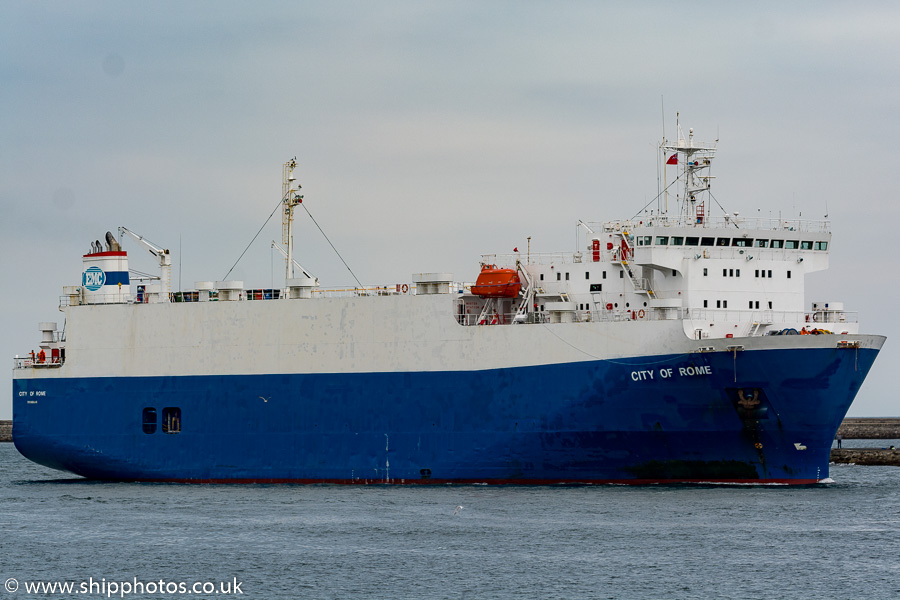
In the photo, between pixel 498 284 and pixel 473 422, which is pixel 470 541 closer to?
pixel 473 422

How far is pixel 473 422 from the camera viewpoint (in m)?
38.9

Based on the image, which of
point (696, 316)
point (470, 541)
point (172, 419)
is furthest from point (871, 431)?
point (470, 541)

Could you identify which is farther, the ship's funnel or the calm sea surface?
the ship's funnel

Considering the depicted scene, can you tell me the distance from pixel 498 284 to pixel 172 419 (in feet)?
40.9

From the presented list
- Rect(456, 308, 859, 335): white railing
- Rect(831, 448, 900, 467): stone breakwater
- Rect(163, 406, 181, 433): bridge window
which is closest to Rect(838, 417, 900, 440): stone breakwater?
Rect(831, 448, 900, 467): stone breakwater

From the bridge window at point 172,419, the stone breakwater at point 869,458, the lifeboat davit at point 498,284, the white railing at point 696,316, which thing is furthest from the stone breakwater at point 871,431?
the bridge window at point 172,419

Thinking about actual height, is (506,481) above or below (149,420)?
below

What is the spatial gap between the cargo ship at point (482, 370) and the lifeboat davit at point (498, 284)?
76 mm

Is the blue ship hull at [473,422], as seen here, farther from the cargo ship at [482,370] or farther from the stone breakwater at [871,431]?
the stone breakwater at [871,431]

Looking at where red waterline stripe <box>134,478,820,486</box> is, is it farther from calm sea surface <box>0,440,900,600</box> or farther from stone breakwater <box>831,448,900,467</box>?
stone breakwater <box>831,448,900,467</box>

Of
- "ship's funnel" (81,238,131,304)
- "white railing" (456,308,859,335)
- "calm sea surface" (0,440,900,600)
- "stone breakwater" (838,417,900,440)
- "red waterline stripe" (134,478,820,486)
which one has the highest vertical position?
"ship's funnel" (81,238,131,304)

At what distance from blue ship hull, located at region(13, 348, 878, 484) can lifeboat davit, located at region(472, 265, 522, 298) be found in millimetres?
2722

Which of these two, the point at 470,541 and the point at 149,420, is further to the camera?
the point at 149,420

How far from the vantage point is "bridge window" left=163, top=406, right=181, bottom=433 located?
43156 millimetres
